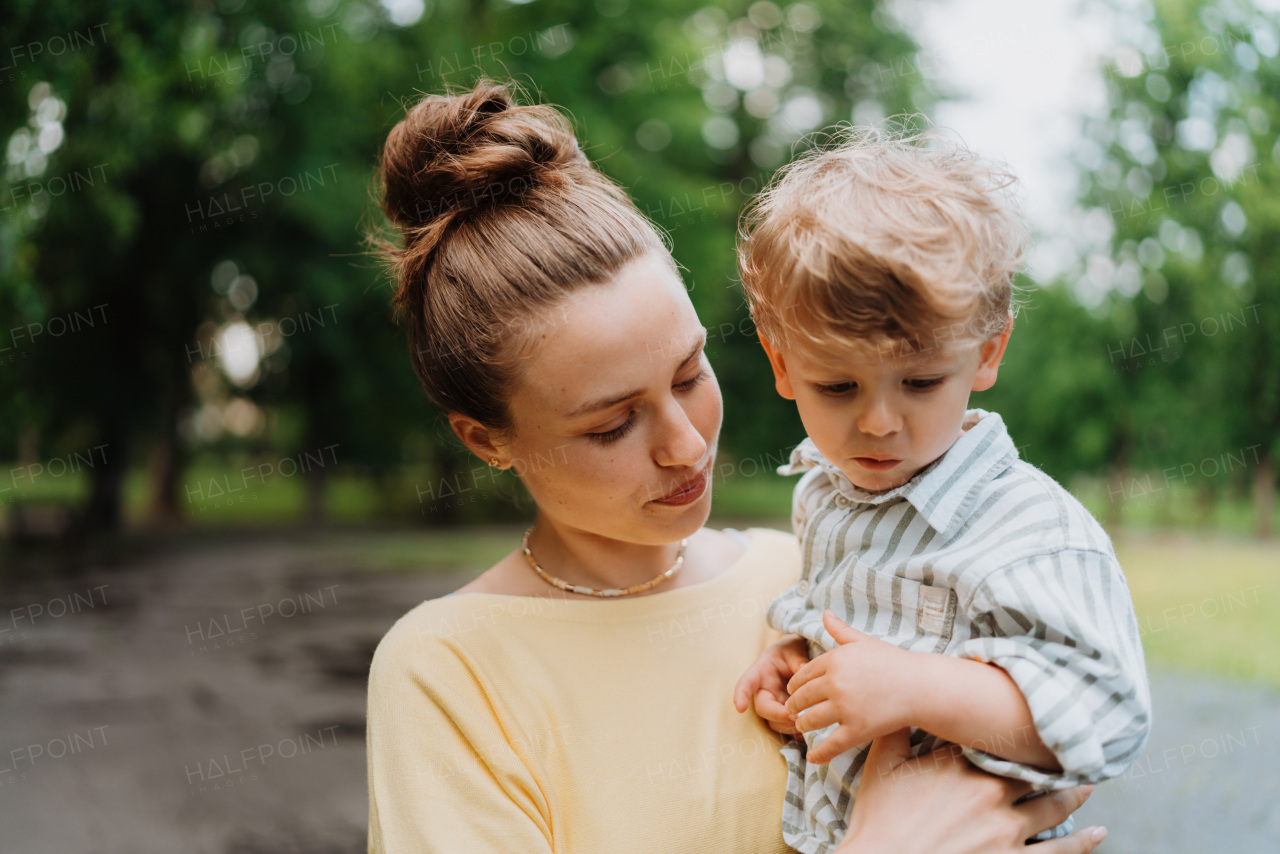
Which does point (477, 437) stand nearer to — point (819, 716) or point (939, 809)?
point (819, 716)

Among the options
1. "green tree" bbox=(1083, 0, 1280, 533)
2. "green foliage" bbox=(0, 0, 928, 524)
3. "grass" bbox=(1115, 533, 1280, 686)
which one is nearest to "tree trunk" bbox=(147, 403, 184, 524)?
"green foliage" bbox=(0, 0, 928, 524)

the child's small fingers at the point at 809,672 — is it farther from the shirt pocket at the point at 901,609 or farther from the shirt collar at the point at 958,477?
the shirt collar at the point at 958,477

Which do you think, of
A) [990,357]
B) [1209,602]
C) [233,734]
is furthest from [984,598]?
[233,734]

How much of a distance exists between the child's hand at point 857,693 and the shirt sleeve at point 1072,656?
0.33 ft

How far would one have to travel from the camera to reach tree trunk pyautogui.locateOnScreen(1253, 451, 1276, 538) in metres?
6.05

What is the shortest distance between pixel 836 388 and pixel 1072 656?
0.44 meters

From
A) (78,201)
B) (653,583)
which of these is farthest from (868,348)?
(78,201)

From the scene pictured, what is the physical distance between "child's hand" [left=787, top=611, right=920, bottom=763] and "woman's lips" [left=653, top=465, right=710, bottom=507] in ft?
1.19

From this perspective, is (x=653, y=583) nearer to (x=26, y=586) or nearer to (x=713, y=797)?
(x=713, y=797)

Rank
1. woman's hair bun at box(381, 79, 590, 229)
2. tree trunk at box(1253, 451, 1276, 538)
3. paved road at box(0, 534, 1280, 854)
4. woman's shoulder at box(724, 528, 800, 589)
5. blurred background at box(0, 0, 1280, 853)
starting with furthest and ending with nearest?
1. tree trunk at box(1253, 451, 1276, 538)
2. blurred background at box(0, 0, 1280, 853)
3. paved road at box(0, 534, 1280, 854)
4. woman's shoulder at box(724, 528, 800, 589)
5. woman's hair bun at box(381, 79, 590, 229)

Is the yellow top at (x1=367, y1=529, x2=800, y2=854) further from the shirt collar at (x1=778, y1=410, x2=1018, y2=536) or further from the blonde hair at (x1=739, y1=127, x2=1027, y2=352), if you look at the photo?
the blonde hair at (x1=739, y1=127, x2=1027, y2=352)

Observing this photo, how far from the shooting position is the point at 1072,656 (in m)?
1.08

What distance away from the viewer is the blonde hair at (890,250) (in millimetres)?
1155

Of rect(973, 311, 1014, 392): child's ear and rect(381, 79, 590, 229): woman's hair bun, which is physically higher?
rect(381, 79, 590, 229): woman's hair bun
